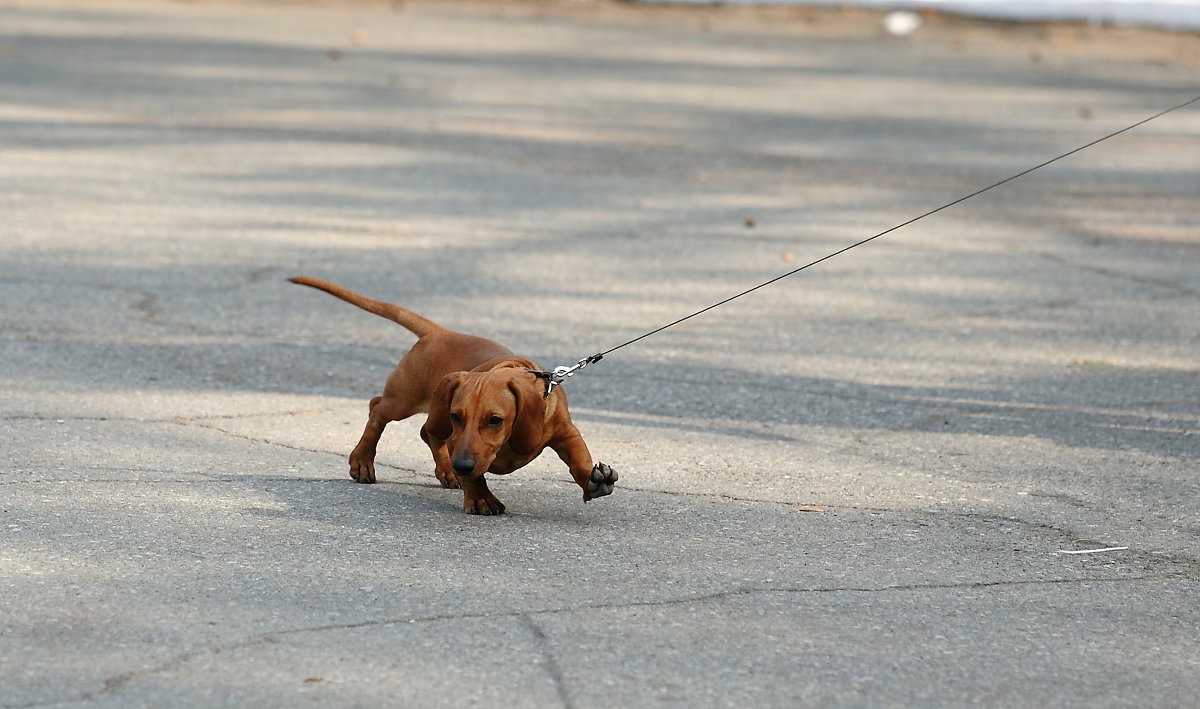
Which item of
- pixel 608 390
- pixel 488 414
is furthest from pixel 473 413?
→ pixel 608 390

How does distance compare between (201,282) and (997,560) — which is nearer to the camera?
(997,560)

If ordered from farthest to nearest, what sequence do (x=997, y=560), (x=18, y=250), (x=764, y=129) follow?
1. (x=764, y=129)
2. (x=18, y=250)
3. (x=997, y=560)

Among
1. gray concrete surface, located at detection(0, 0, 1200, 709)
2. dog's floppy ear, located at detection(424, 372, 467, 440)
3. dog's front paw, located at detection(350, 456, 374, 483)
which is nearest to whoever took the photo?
gray concrete surface, located at detection(0, 0, 1200, 709)

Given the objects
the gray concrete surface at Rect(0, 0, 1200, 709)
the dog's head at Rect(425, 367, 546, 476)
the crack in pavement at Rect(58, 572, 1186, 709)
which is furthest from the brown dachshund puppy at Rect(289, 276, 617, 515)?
the crack in pavement at Rect(58, 572, 1186, 709)

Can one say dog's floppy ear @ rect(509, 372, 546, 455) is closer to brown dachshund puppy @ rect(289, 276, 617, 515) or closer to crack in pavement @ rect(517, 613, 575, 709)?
brown dachshund puppy @ rect(289, 276, 617, 515)

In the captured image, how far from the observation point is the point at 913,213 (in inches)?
408

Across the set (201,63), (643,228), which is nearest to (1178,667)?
(643,228)

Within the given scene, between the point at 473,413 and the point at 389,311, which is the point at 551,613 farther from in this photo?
the point at 389,311

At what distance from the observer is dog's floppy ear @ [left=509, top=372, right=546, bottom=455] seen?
14.9 feet

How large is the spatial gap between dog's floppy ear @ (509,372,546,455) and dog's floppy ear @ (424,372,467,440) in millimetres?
174

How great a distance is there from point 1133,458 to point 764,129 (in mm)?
8012

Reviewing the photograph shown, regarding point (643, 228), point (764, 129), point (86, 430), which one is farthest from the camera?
point (764, 129)

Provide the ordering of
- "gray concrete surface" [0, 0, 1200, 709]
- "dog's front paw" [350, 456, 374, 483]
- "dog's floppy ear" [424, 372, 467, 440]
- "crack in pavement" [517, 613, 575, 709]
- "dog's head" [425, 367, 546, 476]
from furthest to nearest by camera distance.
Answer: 1. "dog's front paw" [350, 456, 374, 483]
2. "dog's floppy ear" [424, 372, 467, 440]
3. "dog's head" [425, 367, 546, 476]
4. "gray concrete surface" [0, 0, 1200, 709]
5. "crack in pavement" [517, 613, 575, 709]

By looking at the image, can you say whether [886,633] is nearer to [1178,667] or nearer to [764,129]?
[1178,667]
